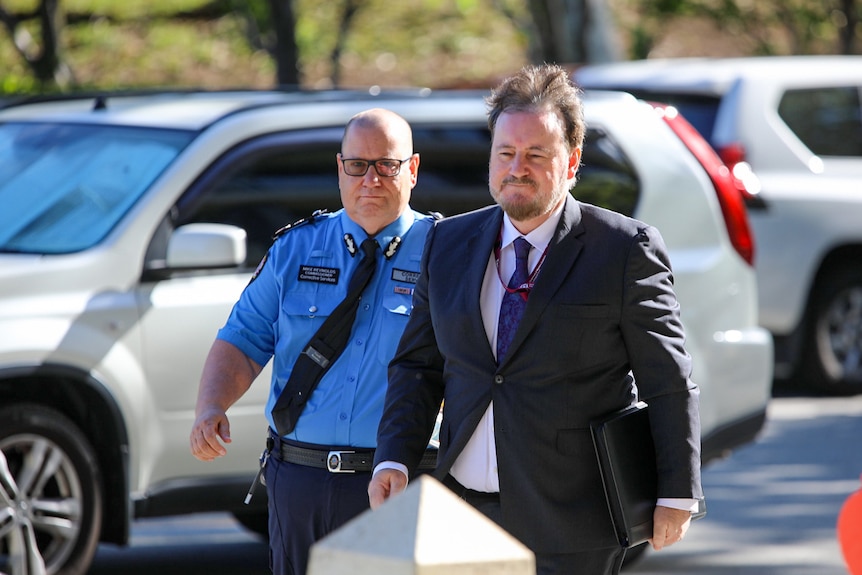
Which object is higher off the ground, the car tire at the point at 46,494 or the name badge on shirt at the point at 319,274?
the name badge on shirt at the point at 319,274

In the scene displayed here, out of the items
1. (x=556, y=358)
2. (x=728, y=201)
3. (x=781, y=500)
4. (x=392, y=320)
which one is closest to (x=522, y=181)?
(x=556, y=358)

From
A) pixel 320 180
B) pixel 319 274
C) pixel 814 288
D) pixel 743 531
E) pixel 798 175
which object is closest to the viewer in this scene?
pixel 319 274

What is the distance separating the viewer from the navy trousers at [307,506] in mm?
4023

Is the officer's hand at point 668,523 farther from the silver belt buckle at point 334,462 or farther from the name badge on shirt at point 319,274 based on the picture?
the name badge on shirt at point 319,274

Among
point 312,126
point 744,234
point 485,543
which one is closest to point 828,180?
point 744,234

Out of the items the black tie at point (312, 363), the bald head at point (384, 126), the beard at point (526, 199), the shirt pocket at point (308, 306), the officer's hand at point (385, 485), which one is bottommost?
the officer's hand at point (385, 485)

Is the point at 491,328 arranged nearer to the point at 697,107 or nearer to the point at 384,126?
the point at 384,126

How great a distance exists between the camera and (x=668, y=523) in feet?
11.6

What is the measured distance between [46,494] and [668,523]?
2.77 metres

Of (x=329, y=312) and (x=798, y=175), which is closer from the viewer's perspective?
(x=329, y=312)

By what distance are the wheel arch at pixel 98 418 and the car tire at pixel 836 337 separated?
607 cm

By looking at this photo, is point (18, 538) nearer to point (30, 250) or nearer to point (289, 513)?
point (30, 250)

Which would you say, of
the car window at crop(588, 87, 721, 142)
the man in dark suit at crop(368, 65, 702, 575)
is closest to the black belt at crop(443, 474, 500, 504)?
the man in dark suit at crop(368, 65, 702, 575)

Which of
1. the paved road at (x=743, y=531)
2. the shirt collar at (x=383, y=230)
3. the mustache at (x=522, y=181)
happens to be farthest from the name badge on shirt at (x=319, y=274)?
the paved road at (x=743, y=531)
